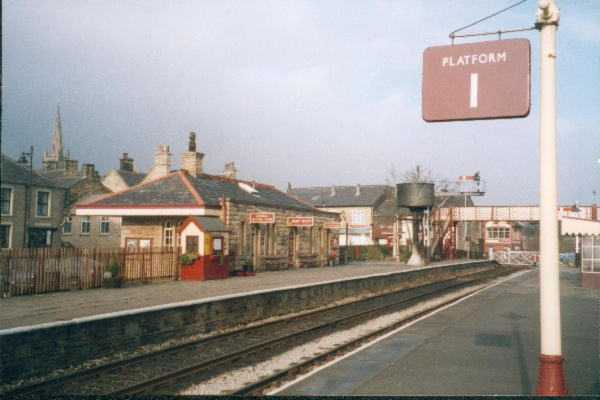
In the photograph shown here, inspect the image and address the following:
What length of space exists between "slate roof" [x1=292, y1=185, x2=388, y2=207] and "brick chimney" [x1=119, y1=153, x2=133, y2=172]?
23.1 m

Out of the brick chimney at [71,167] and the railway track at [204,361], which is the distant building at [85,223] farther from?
the railway track at [204,361]

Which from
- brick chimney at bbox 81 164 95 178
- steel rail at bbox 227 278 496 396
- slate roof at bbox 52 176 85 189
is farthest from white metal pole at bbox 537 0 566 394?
brick chimney at bbox 81 164 95 178

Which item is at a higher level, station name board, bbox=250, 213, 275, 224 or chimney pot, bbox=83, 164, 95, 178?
chimney pot, bbox=83, 164, 95, 178

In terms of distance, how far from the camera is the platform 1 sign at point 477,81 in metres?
5.61

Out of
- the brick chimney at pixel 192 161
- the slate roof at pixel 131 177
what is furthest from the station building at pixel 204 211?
the slate roof at pixel 131 177

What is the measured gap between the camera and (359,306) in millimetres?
18875

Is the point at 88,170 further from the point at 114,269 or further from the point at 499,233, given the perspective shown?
the point at 499,233

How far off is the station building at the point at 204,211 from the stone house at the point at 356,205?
115 feet

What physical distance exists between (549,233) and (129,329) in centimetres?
834

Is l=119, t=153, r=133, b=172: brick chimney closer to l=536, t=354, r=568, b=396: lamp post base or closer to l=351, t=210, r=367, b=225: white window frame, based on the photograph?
l=351, t=210, r=367, b=225: white window frame

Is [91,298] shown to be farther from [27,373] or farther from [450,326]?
[450,326]

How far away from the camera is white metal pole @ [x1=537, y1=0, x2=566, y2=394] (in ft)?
16.9

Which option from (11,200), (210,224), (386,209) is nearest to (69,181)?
(11,200)

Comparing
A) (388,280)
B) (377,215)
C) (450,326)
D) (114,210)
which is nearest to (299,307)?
(450,326)
